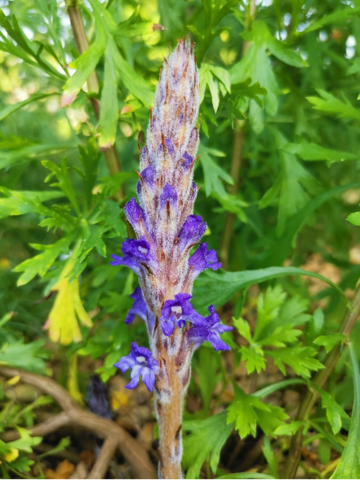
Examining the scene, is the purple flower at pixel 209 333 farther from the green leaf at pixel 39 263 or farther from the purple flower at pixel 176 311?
the green leaf at pixel 39 263

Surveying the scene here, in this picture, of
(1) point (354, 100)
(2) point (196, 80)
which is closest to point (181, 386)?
(2) point (196, 80)

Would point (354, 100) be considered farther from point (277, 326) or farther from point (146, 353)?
point (146, 353)

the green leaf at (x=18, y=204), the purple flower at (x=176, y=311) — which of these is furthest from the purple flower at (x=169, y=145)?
the green leaf at (x=18, y=204)

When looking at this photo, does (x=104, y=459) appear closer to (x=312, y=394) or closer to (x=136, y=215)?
(x=312, y=394)

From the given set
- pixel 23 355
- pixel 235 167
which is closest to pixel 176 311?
pixel 23 355

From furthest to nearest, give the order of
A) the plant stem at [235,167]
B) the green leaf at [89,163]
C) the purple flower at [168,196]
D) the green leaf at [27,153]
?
the plant stem at [235,167] → the green leaf at [27,153] → the green leaf at [89,163] → the purple flower at [168,196]

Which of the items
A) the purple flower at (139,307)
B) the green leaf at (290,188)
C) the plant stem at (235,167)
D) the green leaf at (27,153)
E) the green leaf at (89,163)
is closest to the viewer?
the purple flower at (139,307)
